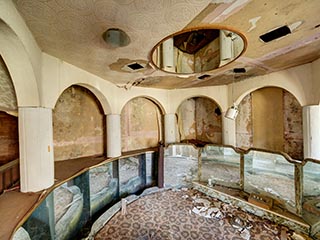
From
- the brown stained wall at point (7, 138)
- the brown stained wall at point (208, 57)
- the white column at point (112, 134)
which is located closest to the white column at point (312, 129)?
the brown stained wall at point (208, 57)

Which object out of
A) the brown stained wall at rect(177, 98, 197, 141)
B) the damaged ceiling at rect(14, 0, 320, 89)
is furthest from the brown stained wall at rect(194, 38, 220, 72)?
the brown stained wall at rect(177, 98, 197, 141)

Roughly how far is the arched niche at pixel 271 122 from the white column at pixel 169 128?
2225mm

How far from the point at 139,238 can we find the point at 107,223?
79cm

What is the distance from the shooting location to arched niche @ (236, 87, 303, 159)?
4.89 m

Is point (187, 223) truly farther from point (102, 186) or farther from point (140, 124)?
point (140, 124)

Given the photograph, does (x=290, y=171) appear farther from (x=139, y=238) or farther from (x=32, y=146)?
(x=32, y=146)

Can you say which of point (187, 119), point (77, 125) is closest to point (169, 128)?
point (187, 119)

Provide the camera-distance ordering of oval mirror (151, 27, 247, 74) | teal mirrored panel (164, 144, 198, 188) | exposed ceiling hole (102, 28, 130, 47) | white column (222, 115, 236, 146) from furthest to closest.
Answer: white column (222, 115, 236, 146)
teal mirrored panel (164, 144, 198, 188)
oval mirror (151, 27, 247, 74)
exposed ceiling hole (102, 28, 130, 47)

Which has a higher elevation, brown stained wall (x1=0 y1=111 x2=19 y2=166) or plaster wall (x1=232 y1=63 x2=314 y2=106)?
plaster wall (x1=232 y1=63 x2=314 y2=106)

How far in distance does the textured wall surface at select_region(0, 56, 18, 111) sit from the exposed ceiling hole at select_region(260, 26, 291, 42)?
348 centimetres

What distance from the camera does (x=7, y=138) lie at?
3.72 metres

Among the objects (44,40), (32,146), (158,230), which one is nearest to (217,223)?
(158,230)

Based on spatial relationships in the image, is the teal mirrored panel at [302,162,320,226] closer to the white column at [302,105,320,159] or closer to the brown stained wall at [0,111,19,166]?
the white column at [302,105,320,159]

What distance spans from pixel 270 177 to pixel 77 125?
5049 mm
